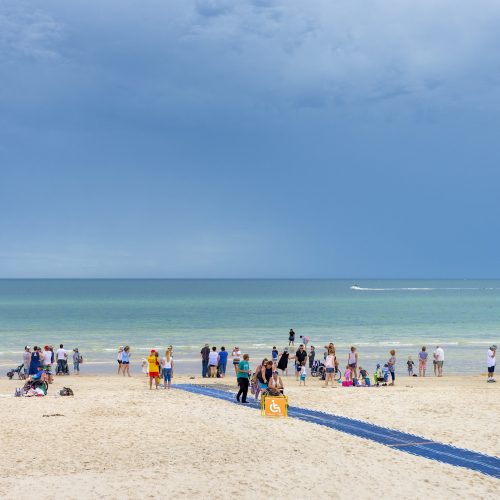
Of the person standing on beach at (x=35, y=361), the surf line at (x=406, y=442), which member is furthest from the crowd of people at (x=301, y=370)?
the person standing on beach at (x=35, y=361)

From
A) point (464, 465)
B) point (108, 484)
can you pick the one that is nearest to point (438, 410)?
point (464, 465)

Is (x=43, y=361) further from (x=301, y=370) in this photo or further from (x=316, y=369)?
(x=316, y=369)

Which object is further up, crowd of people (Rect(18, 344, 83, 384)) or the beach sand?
crowd of people (Rect(18, 344, 83, 384))

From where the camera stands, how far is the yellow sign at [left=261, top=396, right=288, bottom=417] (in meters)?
18.4

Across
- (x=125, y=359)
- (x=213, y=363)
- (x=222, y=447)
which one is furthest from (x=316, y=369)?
(x=222, y=447)

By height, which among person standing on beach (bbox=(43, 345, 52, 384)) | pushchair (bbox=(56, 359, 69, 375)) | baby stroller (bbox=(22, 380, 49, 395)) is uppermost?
person standing on beach (bbox=(43, 345, 52, 384))

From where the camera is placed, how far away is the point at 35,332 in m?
65.6

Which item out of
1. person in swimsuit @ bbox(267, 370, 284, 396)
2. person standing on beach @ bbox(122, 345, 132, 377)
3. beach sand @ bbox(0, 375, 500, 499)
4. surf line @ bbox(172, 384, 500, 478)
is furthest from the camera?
person standing on beach @ bbox(122, 345, 132, 377)

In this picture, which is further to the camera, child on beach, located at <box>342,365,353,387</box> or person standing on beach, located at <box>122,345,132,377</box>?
person standing on beach, located at <box>122,345,132,377</box>

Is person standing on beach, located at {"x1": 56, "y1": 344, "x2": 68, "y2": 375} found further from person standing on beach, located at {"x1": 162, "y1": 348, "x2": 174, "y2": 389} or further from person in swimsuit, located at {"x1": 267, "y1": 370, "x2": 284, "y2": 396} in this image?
person in swimsuit, located at {"x1": 267, "y1": 370, "x2": 284, "y2": 396}

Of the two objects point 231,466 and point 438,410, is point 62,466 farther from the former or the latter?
point 438,410

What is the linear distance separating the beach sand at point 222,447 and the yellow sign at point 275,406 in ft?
1.19

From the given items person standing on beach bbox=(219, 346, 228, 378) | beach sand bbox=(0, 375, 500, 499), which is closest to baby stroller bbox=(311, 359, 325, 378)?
person standing on beach bbox=(219, 346, 228, 378)

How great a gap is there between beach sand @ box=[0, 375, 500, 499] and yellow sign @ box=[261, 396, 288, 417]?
1.19ft
